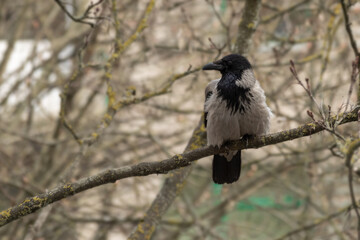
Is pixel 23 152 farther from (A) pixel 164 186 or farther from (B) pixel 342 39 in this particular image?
(B) pixel 342 39

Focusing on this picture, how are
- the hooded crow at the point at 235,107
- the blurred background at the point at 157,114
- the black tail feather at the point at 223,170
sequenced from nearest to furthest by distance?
the hooded crow at the point at 235,107, the black tail feather at the point at 223,170, the blurred background at the point at 157,114

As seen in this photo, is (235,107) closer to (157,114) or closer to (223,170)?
(223,170)

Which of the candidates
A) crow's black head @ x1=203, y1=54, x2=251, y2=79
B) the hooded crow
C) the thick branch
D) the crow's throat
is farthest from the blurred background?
the thick branch

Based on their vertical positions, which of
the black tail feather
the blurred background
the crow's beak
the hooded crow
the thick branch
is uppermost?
the blurred background

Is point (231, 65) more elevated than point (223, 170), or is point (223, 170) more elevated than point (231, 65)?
point (231, 65)

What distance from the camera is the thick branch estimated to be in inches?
125

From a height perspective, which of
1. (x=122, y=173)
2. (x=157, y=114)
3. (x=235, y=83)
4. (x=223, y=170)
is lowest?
(x=122, y=173)

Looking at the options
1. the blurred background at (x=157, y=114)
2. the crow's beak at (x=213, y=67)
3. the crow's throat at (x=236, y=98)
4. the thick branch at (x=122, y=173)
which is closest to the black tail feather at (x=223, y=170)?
the crow's throat at (x=236, y=98)

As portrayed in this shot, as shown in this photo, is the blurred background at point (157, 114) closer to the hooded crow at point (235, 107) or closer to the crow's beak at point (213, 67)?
the crow's beak at point (213, 67)

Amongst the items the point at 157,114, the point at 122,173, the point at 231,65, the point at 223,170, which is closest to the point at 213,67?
the point at 231,65

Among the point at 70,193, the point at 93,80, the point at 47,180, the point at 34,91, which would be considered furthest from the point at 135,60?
the point at 70,193

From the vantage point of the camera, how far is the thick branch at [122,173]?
10.5ft

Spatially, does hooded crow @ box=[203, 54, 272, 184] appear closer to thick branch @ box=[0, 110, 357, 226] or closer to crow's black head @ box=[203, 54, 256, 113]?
crow's black head @ box=[203, 54, 256, 113]

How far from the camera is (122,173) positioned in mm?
3396
